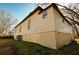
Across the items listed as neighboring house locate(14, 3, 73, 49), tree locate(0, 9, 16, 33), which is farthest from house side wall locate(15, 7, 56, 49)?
tree locate(0, 9, 16, 33)

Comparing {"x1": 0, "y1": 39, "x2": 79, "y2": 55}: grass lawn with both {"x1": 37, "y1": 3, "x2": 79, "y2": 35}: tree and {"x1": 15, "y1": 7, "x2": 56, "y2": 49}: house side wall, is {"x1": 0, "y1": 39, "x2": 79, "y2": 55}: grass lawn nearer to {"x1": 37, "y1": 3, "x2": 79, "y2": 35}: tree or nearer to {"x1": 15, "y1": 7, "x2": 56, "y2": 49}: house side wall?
{"x1": 15, "y1": 7, "x2": 56, "y2": 49}: house side wall

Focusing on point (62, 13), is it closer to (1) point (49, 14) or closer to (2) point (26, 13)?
(1) point (49, 14)

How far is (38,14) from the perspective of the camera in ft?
6.28

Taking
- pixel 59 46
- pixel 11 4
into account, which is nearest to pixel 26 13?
pixel 11 4

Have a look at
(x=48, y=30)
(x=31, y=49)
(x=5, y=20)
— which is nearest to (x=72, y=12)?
(x=48, y=30)

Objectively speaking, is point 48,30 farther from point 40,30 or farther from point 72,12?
point 72,12

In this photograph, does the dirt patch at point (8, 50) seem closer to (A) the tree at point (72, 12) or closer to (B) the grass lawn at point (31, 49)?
(B) the grass lawn at point (31, 49)

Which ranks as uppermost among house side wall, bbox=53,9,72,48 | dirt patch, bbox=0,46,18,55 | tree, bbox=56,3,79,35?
tree, bbox=56,3,79,35

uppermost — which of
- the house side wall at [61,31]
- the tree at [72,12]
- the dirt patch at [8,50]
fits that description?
the tree at [72,12]

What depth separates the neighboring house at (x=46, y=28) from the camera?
1.85 meters

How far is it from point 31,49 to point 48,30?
330mm

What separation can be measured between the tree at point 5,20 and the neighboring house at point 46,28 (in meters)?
0.10

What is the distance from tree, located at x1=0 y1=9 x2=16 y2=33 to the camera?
1.89m

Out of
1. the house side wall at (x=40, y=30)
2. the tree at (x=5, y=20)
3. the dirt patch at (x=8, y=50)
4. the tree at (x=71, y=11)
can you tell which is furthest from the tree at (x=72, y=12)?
the dirt patch at (x=8, y=50)
